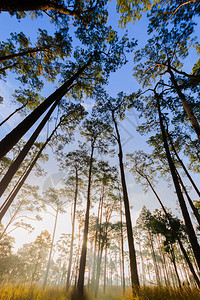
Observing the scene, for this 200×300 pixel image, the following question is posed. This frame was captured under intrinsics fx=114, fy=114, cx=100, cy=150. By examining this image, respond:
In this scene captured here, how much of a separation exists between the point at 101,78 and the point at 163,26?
454 centimetres

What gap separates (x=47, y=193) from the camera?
58.9 ft

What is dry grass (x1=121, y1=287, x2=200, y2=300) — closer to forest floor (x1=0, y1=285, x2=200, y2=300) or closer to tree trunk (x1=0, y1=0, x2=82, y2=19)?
forest floor (x1=0, y1=285, x2=200, y2=300)

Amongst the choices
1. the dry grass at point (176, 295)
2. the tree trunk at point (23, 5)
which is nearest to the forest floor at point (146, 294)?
the dry grass at point (176, 295)

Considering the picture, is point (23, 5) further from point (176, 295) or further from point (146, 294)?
point (146, 294)

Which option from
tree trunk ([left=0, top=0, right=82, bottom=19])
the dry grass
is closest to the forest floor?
the dry grass

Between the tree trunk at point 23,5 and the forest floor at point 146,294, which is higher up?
the tree trunk at point 23,5

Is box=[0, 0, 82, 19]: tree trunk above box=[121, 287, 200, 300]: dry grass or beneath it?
above

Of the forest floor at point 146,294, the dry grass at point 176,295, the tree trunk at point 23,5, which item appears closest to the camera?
the tree trunk at point 23,5

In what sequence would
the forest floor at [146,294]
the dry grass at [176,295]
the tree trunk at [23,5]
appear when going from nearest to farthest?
1. the tree trunk at [23,5]
2. the dry grass at [176,295]
3. the forest floor at [146,294]

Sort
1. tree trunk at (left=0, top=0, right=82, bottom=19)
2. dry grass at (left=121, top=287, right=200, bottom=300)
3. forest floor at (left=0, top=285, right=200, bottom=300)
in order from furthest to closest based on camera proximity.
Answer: forest floor at (left=0, top=285, right=200, bottom=300)
dry grass at (left=121, top=287, right=200, bottom=300)
tree trunk at (left=0, top=0, right=82, bottom=19)

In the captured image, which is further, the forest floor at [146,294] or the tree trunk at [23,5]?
the forest floor at [146,294]

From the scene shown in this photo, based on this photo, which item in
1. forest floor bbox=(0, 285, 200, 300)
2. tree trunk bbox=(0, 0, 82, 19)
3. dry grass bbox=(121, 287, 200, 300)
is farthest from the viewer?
forest floor bbox=(0, 285, 200, 300)

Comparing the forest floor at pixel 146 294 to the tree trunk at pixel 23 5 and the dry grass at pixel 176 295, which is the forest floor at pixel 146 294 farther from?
the tree trunk at pixel 23 5

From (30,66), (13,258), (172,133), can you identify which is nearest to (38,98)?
(30,66)
